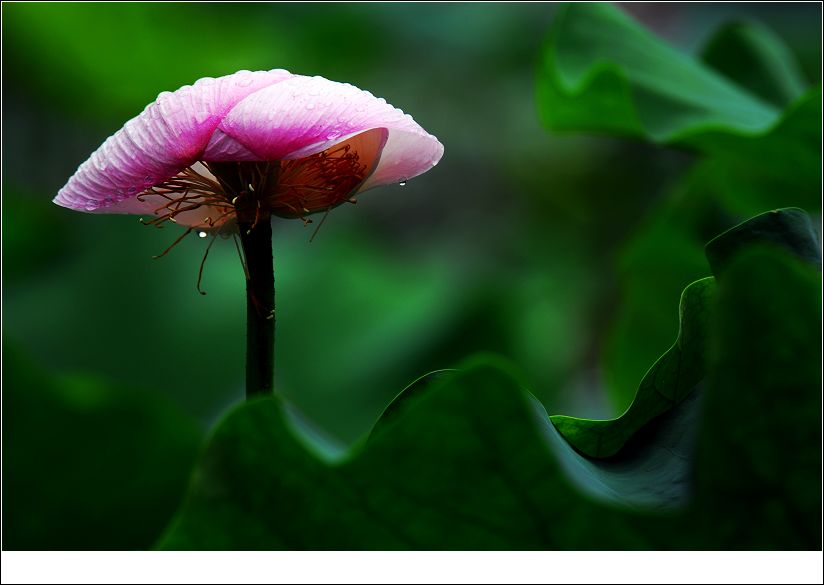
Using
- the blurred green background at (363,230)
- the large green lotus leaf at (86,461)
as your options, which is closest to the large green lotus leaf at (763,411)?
the large green lotus leaf at (86,461)

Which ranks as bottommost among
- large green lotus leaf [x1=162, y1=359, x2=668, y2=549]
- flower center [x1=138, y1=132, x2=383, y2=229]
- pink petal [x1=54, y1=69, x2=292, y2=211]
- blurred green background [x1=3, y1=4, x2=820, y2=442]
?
blurred green background [x1=3, y1=4, x2=820, y2=442]

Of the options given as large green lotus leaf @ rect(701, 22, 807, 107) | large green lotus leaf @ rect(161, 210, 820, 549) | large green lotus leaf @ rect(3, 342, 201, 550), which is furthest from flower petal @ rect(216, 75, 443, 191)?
large green lotus leaf @ rect(701, 22, 807, 107)

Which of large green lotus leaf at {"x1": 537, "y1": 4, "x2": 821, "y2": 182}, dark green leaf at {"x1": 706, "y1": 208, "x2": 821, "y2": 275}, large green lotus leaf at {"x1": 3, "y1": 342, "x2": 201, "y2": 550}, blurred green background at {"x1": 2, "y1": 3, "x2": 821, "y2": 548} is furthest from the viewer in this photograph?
blurred green background at {"x1": 2, "y1": 3, "x2": 821, "y2": 548}

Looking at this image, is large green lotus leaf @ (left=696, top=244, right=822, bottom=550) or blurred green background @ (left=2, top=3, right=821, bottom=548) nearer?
large green lotus leaf @ (left=696, top=244, right=822, bottom=550)

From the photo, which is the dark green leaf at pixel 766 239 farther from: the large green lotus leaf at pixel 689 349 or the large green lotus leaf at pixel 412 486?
the large green lotus leaf at pixel 412 486

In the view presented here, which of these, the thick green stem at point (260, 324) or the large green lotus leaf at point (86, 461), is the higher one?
the thick green stem at point (260, 324)

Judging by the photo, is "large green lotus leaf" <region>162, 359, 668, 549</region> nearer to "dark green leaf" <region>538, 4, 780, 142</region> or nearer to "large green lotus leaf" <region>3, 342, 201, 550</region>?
"large green lotus leaf" <region>3, 342, 201, 550</region>

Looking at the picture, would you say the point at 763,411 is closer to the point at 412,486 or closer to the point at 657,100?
the point at 412,486
